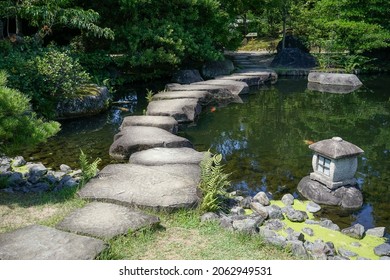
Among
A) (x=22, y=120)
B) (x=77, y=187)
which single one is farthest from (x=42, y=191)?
(x=22, y=120)

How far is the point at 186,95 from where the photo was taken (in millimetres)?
15148

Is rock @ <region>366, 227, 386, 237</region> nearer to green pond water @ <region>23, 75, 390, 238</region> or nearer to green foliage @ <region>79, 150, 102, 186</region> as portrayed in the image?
green pond water @ <region>23, 75, 390, 238</region>

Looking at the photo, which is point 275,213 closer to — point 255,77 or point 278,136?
point 278,136

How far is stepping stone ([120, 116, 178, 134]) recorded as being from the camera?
1141cm

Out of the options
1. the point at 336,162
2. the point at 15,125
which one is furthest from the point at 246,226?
the point at 15,125

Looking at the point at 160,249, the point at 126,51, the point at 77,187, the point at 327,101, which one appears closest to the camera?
the point at 160,249

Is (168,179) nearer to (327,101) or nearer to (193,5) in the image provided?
(327,101)

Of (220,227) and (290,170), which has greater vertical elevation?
(220,227)

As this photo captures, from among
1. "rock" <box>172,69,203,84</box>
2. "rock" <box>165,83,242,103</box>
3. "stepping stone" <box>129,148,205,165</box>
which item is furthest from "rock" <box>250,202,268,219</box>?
"rock" <box>172,69,203,84</box>

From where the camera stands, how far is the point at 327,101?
16.9 metres

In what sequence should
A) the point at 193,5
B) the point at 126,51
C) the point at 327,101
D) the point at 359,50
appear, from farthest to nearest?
the point at 359,50
the point at 193,5
the point at 126,51
the point at 327,101

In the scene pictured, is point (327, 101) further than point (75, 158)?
Yes

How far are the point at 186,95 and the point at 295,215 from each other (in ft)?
28.9

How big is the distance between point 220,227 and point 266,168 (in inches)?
154
